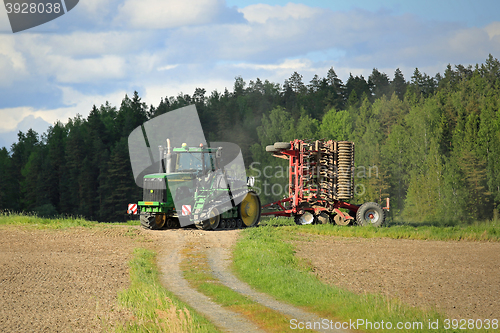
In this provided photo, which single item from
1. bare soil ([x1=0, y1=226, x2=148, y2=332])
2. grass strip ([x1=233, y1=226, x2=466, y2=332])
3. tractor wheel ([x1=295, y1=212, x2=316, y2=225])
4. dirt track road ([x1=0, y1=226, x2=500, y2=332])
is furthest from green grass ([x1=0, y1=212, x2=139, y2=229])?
tractor wheel ([x1=295, y1=212, x2=316, y2=225])

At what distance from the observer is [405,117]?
208ft

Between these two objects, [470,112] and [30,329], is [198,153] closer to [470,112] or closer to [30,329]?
[30,329]

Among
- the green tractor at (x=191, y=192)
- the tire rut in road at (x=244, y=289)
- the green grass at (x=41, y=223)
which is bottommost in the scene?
the tire rut in road at (x=244, y=289)

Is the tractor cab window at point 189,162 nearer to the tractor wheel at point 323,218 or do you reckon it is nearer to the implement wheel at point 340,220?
the tractor wheel at point 323,218

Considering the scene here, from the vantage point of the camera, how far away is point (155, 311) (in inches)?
338

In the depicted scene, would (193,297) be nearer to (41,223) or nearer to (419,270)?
(419,270)

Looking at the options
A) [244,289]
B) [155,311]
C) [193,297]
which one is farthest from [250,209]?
[155,311]

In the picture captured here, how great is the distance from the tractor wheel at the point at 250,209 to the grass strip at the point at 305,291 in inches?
238

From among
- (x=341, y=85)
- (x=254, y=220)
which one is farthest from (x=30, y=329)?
(x=341, y=85)

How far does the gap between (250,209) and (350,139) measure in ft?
151

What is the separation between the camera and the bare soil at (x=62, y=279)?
8.42 m

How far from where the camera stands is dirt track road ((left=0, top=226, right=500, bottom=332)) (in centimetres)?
886

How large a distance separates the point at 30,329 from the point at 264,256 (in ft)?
24.2

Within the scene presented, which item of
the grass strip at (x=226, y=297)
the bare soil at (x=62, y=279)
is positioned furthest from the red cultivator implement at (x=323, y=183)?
the grass strip at (x=226, y=297)
